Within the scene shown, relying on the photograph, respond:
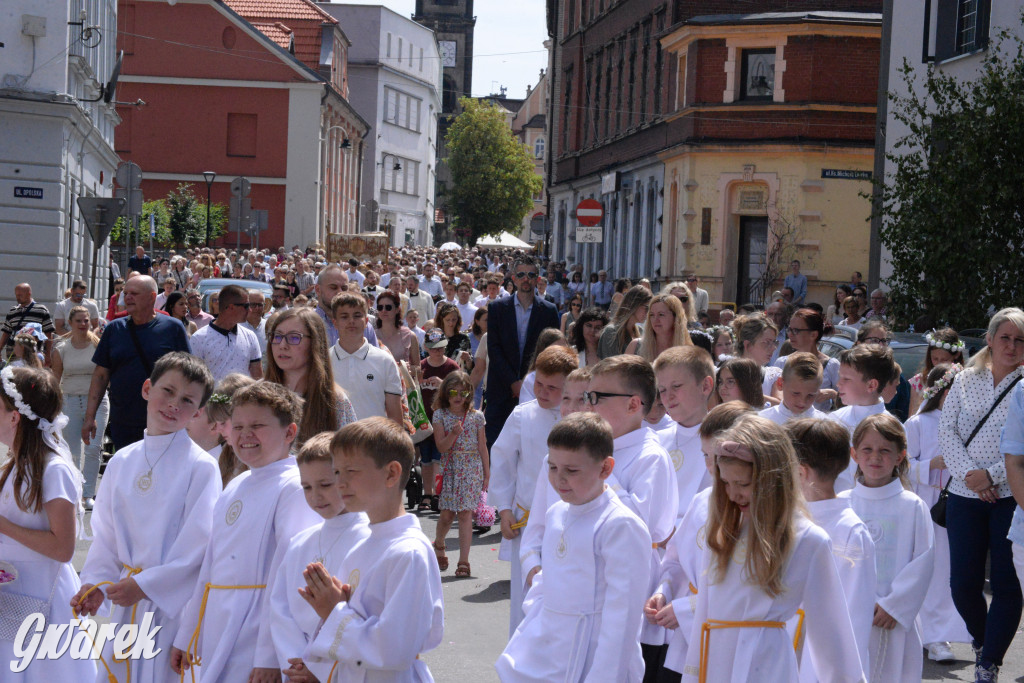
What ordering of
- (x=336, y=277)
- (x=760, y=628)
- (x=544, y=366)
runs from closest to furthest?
(x=760, y=628) < (x=544, y=366) < (x=336, y=277)

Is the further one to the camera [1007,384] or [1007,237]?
[1007,237]

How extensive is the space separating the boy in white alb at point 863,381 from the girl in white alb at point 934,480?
3.12 ft

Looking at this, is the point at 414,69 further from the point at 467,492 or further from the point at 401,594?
the point at 401,594

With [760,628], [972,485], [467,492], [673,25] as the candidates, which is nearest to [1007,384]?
[972,485]

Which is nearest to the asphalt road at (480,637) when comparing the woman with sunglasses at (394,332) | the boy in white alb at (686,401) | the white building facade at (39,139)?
the boy in white alb at (686,401)

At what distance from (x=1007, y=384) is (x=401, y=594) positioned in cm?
463

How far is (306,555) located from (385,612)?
533 millimetres

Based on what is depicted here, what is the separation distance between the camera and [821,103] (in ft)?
108

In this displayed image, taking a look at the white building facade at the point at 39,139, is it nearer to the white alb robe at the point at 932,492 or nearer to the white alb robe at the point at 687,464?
the white alb robe at the point at 932,492

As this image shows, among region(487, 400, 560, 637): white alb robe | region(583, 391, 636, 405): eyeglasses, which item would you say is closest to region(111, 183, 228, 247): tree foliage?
region(487, 400, 560, 637): white alb robe

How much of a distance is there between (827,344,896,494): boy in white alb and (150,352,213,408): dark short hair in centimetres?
362

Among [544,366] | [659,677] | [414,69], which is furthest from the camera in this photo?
[414,69]

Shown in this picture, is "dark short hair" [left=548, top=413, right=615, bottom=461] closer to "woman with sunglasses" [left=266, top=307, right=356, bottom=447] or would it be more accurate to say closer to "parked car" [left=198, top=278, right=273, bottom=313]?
"woman with sunglasses" [left=266, top=307, right=356, bottom=447]

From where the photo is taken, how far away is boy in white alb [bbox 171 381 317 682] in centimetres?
487
